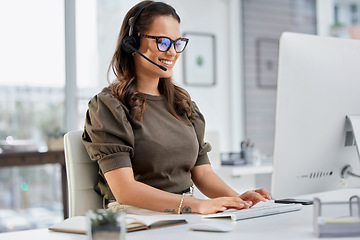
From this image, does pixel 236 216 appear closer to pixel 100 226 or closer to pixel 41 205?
pixel 100 226

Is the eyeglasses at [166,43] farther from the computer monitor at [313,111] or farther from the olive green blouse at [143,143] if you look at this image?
the computer monitor at [313,111]

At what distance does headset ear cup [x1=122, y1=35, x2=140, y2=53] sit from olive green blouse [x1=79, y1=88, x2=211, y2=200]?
0.15 m

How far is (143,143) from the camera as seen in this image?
5.18 feet

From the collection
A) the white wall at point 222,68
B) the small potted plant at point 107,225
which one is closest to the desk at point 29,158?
the white wall at point 222,68

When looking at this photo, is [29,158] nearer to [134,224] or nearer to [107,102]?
[107,102]

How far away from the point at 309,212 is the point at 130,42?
79 centimetres

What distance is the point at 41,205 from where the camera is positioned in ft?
13.3

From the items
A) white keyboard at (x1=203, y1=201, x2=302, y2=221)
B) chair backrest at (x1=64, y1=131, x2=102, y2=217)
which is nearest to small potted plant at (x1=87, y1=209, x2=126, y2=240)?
white keyboard at (x1=203, y1=201, x2=302, y2=221)

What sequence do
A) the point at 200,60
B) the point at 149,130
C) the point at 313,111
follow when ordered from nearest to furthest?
1. the point at 313,111
2. the point at 149,130
3. the point at 200,60

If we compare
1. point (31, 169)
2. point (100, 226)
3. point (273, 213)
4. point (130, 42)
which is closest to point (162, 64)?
point (130, 42)

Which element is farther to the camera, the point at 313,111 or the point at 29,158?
the point at 29,158

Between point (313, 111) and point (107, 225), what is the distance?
2.30 ft

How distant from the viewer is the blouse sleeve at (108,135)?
148cm

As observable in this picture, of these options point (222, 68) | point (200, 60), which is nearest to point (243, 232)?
point (200, 60)
